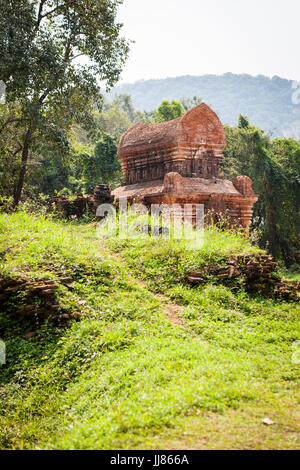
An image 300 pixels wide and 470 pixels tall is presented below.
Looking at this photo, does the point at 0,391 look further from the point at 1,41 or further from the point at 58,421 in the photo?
the point at 1,41

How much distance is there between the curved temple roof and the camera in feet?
33.0

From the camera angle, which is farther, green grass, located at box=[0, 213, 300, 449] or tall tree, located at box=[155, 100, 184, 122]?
tall tree, located at box=[155, 100, 184, 122]

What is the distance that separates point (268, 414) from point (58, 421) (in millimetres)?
1786

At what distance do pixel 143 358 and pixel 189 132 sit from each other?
7531mm

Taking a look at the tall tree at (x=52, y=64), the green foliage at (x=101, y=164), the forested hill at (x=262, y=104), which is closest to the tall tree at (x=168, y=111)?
the green foliage at (x=101, y=164)

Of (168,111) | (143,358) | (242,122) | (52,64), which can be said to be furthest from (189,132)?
(168,111)

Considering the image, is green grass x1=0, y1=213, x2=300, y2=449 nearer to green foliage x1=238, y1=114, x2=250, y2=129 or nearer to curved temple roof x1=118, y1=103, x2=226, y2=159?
curved temple roof x1=118, y1=103, x2=226, y2=159

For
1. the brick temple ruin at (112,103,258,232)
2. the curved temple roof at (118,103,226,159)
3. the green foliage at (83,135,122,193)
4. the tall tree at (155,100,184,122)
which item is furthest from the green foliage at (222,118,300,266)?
the curved temple roof at (118,103,226,159)

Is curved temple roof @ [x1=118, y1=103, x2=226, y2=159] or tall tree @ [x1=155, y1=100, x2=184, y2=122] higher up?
tall tree @ [x1=155, y1=100, x2=184, y2=122]

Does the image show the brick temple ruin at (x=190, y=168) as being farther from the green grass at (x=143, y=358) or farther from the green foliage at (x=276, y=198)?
the green foliage at (x=276, y=198)

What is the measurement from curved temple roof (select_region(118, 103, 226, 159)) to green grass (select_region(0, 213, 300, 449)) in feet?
13.1

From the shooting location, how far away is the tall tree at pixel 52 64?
7.86 meters

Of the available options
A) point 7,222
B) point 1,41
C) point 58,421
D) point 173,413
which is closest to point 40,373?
point 58,421

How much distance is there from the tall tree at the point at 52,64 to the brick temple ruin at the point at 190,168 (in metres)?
2.10
